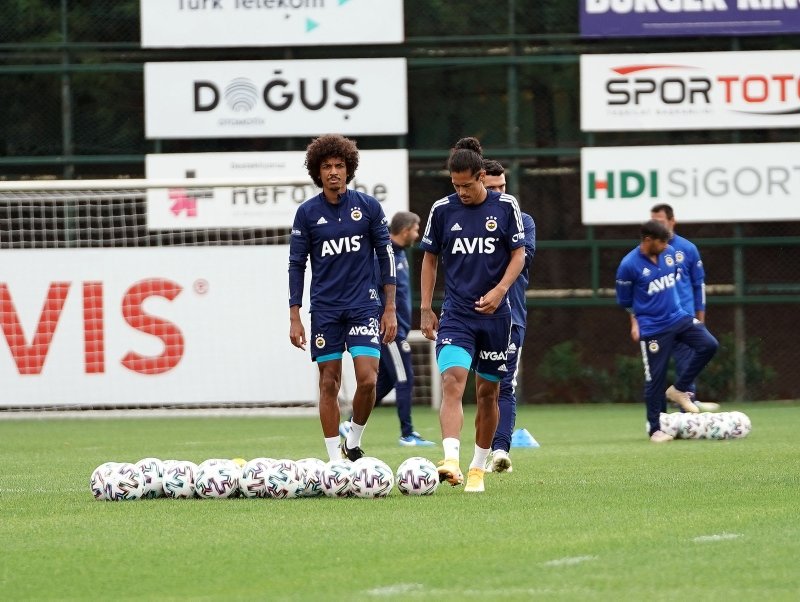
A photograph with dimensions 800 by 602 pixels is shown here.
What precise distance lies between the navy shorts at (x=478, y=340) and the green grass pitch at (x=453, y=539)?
0.73 metres

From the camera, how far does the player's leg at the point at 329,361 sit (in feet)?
34.1

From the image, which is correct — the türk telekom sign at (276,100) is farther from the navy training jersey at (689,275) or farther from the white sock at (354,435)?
the white sock at (354,435)

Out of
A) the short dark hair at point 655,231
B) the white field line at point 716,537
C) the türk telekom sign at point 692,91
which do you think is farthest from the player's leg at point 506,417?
the türk telekom sign at point 692,91

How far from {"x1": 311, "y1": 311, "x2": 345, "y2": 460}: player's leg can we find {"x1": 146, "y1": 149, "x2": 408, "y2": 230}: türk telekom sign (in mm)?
10034

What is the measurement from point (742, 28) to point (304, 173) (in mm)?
5888

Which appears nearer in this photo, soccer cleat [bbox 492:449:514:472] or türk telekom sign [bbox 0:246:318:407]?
soccer cleat [bbox 492:449:514:472]

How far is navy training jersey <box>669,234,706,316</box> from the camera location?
49.8 feet

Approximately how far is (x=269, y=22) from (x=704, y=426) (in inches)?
359

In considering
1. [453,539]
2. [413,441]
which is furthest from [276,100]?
[453,539]

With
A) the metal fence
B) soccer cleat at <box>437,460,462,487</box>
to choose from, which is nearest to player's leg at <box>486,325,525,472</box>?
soccer cleat at <box>437,460,462,487</box>

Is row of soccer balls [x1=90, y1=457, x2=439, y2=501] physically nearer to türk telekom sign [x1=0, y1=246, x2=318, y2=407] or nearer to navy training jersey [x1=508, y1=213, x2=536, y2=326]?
navy training jersey [x1=508, y1=213, x2=536, y2=326]

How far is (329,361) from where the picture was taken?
1043cm

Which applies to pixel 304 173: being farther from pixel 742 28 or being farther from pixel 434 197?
pixel 742 28

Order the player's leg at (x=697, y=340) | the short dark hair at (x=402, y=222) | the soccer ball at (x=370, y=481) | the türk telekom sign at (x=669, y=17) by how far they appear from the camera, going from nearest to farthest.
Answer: the soccer ball at (x=370, y=481)
the short dark hair at (x=402, y=222)
the player's leg at (x=697, y=340)
the türk telekom sign at (x=669, y=17)
